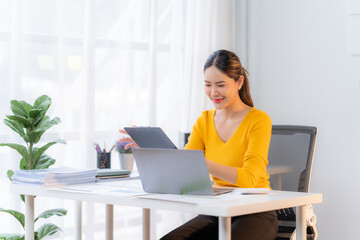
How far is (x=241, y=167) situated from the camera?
6.96 ft

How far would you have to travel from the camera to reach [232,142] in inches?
84.7

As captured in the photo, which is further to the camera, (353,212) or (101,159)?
(353,212)

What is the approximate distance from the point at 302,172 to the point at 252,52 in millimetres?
1481

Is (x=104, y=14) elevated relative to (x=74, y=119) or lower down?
elevated

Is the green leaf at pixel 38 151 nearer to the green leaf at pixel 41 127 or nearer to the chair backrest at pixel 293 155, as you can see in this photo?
the green leaf at pixel 41 127

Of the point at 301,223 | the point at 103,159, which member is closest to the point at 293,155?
the point at 301,223

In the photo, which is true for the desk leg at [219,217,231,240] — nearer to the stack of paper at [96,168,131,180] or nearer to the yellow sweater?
the yellow sweater

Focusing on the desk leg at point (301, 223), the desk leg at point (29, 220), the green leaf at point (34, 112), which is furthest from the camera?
the green leaf at point (34, 112)

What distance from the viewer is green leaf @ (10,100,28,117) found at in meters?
2.35

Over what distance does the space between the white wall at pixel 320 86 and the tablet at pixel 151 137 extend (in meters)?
1.73

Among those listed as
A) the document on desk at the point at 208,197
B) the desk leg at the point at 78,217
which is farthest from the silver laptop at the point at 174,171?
the desk leg at the point at 78,217

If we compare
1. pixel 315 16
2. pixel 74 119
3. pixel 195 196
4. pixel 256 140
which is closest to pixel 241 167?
pixel 256 140

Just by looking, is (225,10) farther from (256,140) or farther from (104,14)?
(256,140)

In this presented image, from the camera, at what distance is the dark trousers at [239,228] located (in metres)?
1.81
